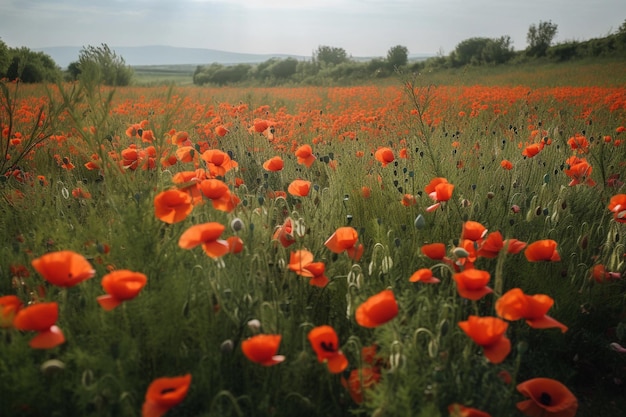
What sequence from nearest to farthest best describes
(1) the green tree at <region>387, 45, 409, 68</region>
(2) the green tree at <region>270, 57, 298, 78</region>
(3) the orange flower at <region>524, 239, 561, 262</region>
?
1. (3) the orange flower at <region>524, 239, 561, 262</region>
2. (2) the green tree at <region>270, 57, 298, 78</region>
3. (1) the green tree at <region>387, 45, 409, 68</region>

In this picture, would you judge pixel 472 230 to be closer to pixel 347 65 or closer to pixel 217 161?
pixel 217 161

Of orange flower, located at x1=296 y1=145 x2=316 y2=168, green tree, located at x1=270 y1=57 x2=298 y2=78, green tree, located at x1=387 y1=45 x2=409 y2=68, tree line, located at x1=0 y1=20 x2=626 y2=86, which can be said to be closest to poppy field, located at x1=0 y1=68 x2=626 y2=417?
orange flower, located at x1=296 y1=145 x2=316 y2=168

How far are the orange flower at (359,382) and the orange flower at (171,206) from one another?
738mm

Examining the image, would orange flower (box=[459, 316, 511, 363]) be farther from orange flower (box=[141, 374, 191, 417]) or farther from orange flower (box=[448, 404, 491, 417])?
orange flower (box=[141, 374, 191, 417])

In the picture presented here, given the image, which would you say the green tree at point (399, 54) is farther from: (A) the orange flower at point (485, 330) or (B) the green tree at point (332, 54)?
(A) the orange flower at point (485, 330)

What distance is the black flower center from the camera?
137 centimetres

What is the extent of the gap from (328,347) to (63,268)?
73 centimetres

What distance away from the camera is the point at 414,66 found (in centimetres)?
2527

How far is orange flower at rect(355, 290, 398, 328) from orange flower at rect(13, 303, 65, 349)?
30.3 inches

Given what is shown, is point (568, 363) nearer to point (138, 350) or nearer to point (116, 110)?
point (138, 350)

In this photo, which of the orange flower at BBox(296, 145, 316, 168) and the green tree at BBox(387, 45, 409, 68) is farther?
the green tree at BBox(387, 45, 409, 68)

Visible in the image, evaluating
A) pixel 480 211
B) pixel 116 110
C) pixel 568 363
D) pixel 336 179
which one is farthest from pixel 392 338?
pixel 116 110

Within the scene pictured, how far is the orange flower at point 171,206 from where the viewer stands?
62.1 inches

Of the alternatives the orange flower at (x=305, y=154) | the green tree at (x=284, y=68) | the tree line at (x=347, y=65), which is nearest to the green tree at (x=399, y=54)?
the tree line at (x=347, y=65)
